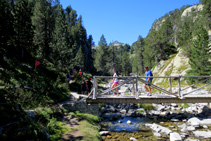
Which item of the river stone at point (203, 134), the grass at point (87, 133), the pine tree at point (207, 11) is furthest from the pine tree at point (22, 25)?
the pine tree at point (207, 11)

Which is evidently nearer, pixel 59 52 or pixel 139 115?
pixel 139 115

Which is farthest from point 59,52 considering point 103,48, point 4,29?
point 103,48

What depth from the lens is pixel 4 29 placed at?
17.3m

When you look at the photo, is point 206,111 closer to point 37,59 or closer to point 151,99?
point 151,99

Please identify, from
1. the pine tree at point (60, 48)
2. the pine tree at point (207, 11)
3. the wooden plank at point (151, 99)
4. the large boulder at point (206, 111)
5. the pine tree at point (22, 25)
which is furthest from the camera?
the pine tree at point (207, 11)

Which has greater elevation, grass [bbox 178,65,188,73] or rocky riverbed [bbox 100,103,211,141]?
grass [bbox 178,65,188,73]

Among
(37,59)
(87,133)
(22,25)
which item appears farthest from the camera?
(37,59)

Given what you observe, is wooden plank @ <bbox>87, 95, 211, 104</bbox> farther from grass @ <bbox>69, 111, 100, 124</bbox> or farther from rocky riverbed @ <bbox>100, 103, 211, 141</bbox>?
rocky riverbed @ <bbox>100, 103, 211, 141</bbox>

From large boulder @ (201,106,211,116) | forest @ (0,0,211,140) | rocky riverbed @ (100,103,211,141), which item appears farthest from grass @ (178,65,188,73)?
large boulder @ (201,106,211,116)

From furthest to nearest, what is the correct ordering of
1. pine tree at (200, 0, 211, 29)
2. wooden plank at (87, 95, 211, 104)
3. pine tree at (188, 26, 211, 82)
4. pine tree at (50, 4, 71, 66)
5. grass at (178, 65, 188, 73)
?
pine tree at (200, 0, 211, 29) < grass at (178, 65, 188, 73) < pine tree at (188, 26, 211, 82) < pine tree at (50, 4, 71, 66) < wooden plank at (87, 95, 211, 104)

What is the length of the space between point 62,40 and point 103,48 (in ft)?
143

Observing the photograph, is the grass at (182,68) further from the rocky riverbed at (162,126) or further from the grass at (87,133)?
the grass at (87,133)

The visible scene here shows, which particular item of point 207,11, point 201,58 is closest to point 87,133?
point 201,58

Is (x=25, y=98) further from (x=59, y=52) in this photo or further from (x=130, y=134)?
(x=59, y=52)
